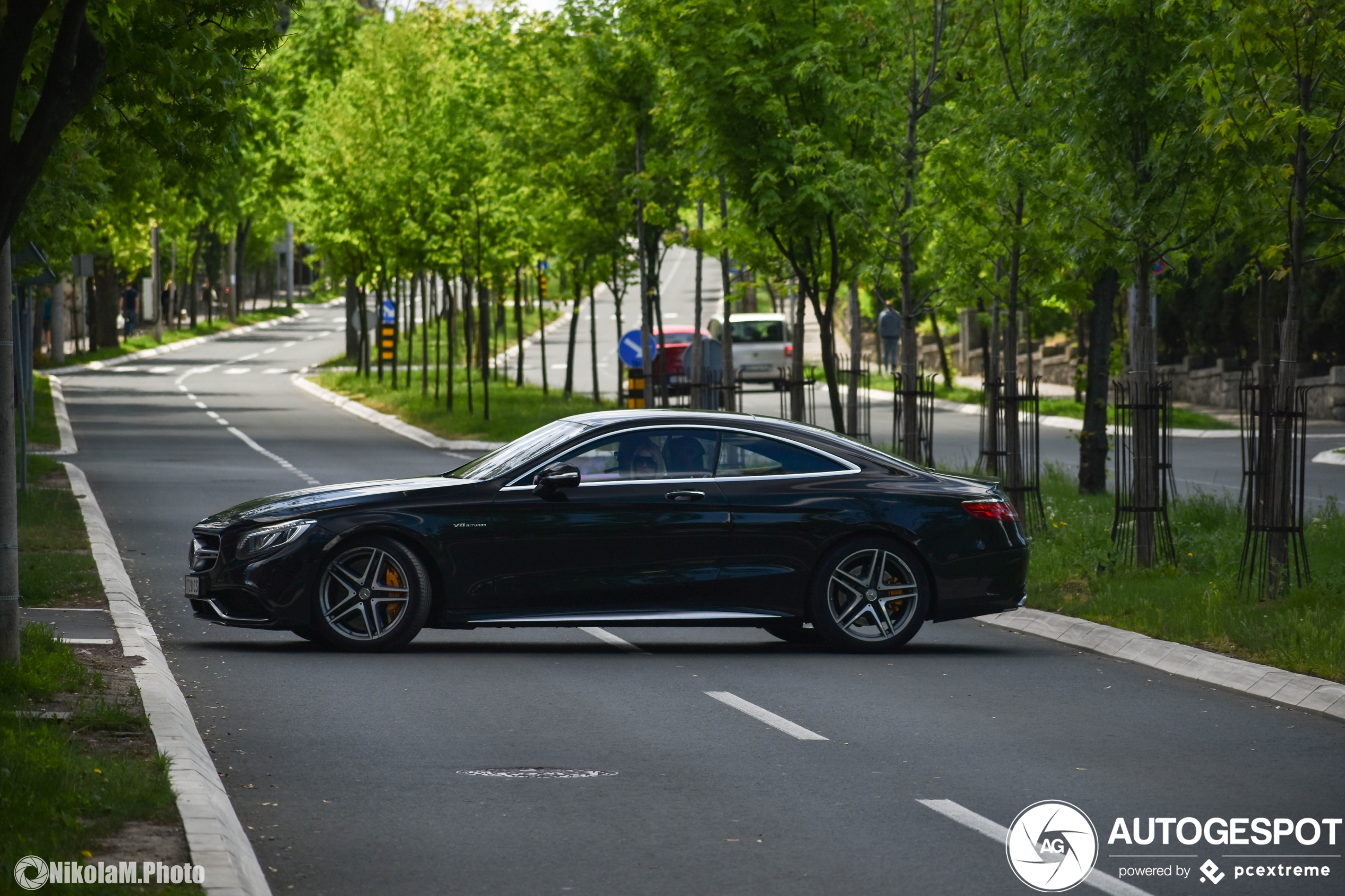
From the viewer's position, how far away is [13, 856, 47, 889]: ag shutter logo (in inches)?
222

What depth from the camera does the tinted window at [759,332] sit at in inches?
2041

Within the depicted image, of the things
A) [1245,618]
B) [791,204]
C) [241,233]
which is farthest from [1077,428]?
[241,233]

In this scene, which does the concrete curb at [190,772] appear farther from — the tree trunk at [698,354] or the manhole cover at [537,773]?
the tree trunk at [698,354]

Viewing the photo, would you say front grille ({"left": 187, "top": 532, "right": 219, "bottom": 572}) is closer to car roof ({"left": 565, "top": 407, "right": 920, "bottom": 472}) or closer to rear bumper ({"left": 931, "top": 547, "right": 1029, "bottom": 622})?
car roof ({"left": 565, "top": 407, "right": 920, "bottom": 472})

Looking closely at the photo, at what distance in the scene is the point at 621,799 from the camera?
775 centimetres

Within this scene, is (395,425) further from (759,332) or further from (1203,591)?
(1203,591)

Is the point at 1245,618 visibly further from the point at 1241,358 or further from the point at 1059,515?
the point at 1241,358

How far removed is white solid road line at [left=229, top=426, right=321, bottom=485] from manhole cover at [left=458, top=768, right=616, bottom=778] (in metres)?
16.5

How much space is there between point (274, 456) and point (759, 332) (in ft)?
78.1

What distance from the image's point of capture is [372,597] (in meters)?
11.6

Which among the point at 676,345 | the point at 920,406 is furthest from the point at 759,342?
the point at 920,406

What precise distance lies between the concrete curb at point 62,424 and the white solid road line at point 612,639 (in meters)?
17.9

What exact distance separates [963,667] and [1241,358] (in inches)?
1321

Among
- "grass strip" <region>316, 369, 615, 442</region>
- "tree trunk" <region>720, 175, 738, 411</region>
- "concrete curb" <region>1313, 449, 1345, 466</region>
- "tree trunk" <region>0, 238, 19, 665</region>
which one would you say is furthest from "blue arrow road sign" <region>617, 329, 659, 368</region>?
"tree trunk" <region>0, 238, 19, 665</region>
